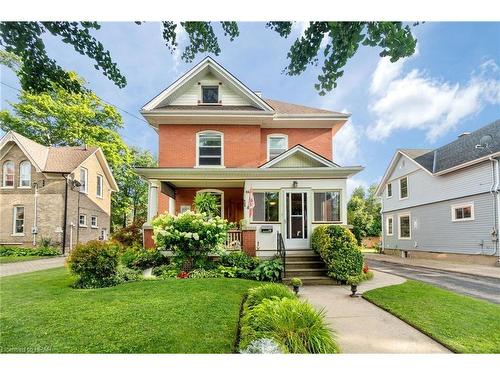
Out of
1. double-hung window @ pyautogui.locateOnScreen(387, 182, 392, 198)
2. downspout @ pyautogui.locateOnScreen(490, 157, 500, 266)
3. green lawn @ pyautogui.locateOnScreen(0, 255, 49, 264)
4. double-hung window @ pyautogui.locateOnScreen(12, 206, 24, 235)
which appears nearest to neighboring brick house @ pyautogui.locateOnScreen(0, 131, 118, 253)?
double-hung window @ pyautogui.locateOnScreen(12, 206, 24, 235)

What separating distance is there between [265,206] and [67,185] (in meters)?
5.22

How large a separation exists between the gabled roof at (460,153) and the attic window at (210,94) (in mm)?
8699

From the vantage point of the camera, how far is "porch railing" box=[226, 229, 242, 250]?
25.2 ft

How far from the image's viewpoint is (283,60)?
144 inches

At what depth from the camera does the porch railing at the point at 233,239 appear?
7672 mm

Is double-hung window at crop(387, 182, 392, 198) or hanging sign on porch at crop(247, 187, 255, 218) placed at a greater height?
double-hung window at crop(387, 182, 392, 198)

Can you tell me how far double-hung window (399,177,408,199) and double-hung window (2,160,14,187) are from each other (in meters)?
16.5

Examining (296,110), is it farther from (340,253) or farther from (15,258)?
(15,258)

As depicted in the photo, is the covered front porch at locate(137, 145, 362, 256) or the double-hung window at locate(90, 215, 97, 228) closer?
the double-hung window at locate(90, 215, 97, 228)

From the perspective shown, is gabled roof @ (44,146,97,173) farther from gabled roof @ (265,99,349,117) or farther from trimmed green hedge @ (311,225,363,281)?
gabled roof @ (265,99,349,117)

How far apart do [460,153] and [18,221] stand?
15.3 metres

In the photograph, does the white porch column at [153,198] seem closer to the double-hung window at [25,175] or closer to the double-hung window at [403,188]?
the double-hung window at [25,175]
